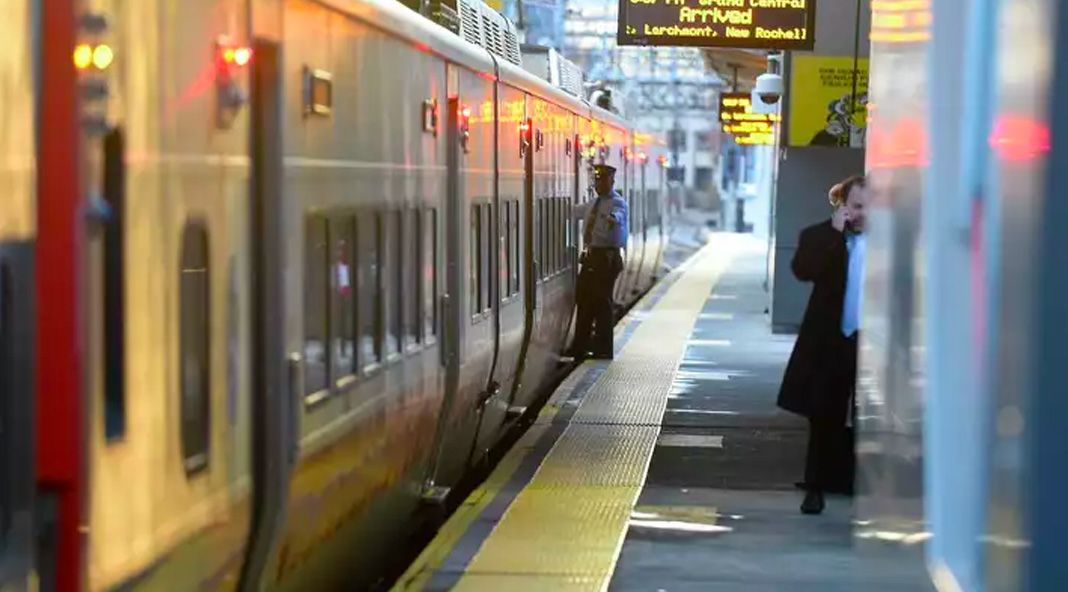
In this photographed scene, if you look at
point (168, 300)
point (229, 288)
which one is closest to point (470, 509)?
point (229, 288)

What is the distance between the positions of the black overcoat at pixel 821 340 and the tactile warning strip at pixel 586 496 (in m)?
1.12

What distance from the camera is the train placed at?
2.93 meters

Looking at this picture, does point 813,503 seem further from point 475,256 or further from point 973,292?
point 973,292

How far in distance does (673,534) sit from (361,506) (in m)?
2.24

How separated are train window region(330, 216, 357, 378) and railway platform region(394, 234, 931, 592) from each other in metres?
1.39

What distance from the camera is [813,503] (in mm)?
8195

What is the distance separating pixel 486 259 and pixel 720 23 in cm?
629

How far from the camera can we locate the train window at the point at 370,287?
5621 millimetres

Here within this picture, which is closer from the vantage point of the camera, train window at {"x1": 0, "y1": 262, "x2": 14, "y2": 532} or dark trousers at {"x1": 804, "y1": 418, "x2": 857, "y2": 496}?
train window at {"x1": 0, "y1": 262, "x2": 14, "y2": 532}

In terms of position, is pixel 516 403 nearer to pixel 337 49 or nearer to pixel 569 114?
pixel 569 114

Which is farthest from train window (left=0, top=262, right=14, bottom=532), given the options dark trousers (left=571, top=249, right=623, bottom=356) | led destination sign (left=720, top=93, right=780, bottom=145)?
led destination sign (left=720, top=93, right=780, bottom=145)

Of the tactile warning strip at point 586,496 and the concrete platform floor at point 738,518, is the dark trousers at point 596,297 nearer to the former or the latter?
the tactile warning strip at point 586,496

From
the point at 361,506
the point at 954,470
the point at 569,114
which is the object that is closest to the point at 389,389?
the point at 361,506

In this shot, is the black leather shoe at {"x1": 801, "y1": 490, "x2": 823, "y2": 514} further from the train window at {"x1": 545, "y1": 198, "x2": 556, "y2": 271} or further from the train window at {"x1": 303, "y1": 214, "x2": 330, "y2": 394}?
the train window at {"x1": 545, "y1": 198, "x2": 556, "y2": 271}
